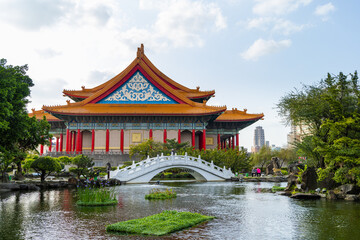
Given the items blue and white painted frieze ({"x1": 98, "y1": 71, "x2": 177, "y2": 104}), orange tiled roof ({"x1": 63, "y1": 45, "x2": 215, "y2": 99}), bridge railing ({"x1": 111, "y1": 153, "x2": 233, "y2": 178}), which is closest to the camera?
bridge railing ({"x1": 111, "y1": 153, "x2": 233, "y2": 178})

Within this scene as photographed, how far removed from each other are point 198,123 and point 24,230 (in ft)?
108

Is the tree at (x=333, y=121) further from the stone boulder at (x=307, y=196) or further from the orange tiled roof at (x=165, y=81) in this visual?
the orange tiled roof at (x=165, y=81)

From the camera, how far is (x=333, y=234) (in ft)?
25.1

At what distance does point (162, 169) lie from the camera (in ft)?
82.1

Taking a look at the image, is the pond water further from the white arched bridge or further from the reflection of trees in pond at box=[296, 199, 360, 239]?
the white arched bridge

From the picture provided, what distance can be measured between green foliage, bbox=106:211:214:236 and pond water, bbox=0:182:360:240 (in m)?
0.26

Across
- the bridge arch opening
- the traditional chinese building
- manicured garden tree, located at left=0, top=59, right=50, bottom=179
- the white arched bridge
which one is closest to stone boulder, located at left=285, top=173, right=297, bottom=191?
the white arched bridge

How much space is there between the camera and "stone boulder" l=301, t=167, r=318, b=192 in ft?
51.9

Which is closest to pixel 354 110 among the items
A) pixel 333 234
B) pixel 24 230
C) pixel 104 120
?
pixel 333 234

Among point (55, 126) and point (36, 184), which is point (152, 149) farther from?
point (55, 126)

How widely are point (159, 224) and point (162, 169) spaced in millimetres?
16864

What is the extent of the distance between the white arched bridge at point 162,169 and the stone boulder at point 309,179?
10.9 m

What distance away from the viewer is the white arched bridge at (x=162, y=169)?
949 inches

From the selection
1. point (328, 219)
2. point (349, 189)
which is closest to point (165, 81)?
point (349, 189)
